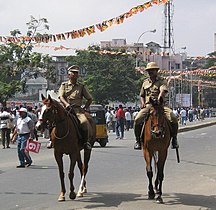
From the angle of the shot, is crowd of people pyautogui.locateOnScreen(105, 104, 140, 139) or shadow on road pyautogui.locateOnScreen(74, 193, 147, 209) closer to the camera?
shadow on road pyautogui.locateOnScreen(74, 193, 147, 209)

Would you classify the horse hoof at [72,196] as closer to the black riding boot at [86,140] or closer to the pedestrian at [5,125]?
the black riding boot at [86,140]

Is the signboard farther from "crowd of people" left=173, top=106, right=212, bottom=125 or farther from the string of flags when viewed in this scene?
the string of flags

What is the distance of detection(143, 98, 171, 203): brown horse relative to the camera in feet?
31.8

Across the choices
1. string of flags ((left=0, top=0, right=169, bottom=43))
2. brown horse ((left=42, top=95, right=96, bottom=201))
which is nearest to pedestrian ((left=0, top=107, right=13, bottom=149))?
string of flags ((left=0, top=0, right=169, bottom=43))

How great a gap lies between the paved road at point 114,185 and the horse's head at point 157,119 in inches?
49.3

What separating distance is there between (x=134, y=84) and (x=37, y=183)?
51708 mm

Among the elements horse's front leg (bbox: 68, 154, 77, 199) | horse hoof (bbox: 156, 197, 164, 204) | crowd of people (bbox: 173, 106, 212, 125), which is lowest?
crowd of people (bbox: 173, 106, 212, 125)

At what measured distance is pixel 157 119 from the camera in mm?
9695

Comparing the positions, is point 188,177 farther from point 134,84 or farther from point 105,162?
point 134,84

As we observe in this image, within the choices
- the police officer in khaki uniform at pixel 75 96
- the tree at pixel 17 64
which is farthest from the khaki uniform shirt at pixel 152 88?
the tree at pixel 17 64

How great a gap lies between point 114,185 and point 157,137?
2812 mm

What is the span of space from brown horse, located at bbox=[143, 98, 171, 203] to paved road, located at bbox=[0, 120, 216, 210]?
48cm

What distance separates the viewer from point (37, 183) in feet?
41.1

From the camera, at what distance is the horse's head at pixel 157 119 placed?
962 cm
